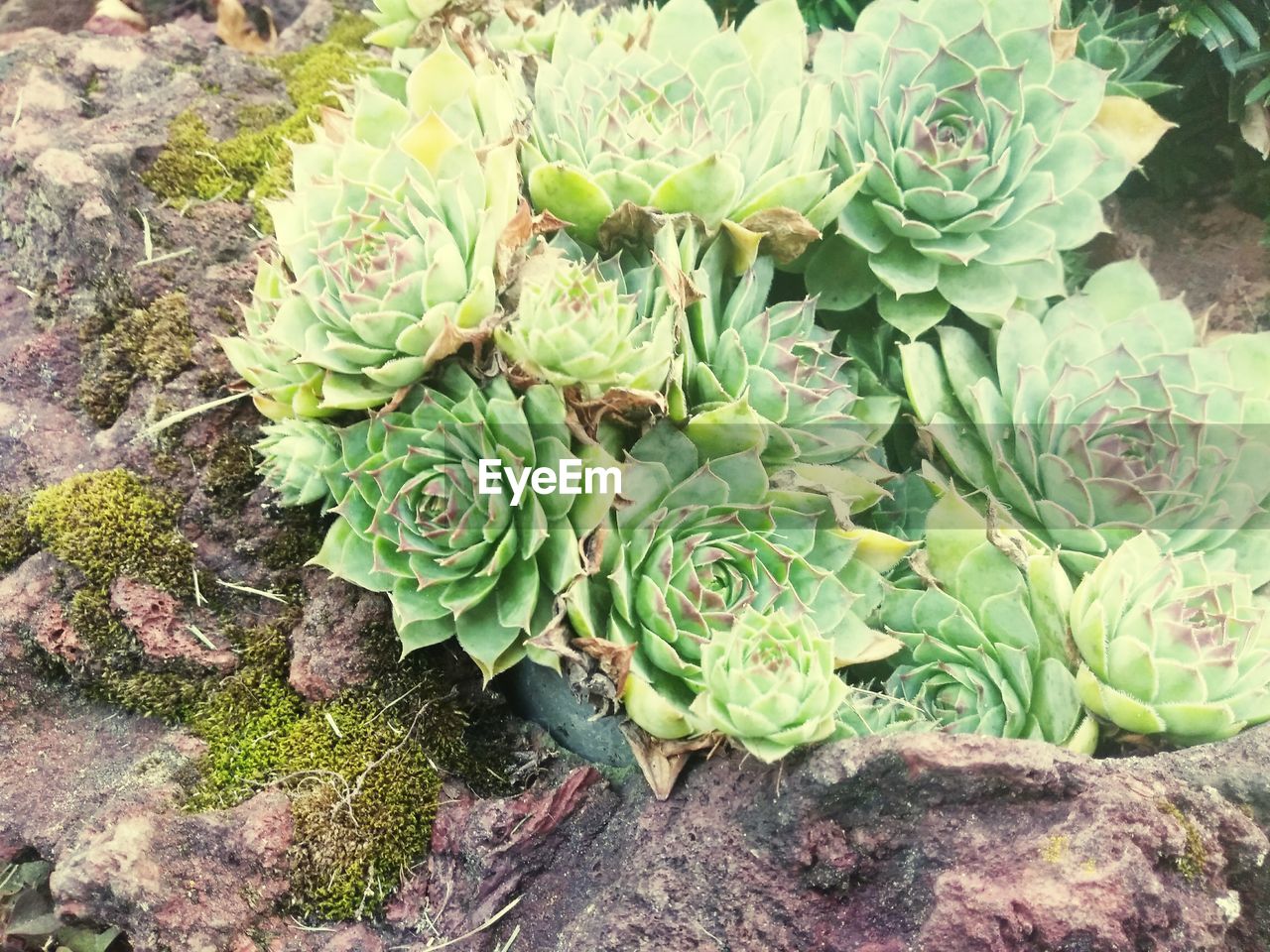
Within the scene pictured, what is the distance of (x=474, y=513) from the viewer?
4.40 feet

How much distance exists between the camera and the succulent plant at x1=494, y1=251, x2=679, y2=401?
1281 millimetres

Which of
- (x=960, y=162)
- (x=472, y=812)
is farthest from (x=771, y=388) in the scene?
(x=472, y=812)

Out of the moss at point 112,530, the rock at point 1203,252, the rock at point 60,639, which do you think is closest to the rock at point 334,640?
the moss at point 112,530

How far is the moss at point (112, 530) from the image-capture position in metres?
1.62

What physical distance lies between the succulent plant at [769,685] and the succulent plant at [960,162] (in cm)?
73

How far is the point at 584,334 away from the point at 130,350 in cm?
108

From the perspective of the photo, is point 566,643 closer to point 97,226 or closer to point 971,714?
point 971,714

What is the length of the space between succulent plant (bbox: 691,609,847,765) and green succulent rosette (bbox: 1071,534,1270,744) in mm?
429

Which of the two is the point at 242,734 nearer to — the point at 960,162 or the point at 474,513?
the point at 474,513

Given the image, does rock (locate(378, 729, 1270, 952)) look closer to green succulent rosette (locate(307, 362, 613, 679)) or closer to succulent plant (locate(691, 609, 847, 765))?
succulent plant (locate(691, 609, 847, 765))

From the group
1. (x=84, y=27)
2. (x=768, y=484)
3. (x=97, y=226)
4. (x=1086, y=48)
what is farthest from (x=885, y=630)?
(x=84, y=27)

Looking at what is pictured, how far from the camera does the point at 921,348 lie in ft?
5.67

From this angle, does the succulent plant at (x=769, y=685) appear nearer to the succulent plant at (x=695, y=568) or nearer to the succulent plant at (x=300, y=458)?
the succulent plant at (x=695, y=568)

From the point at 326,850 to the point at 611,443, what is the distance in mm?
752
